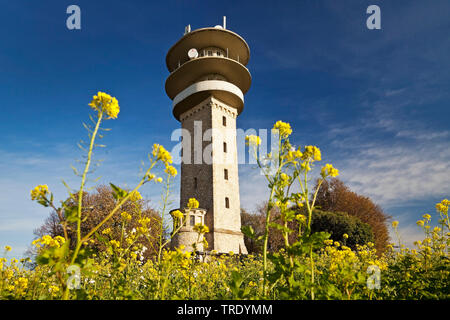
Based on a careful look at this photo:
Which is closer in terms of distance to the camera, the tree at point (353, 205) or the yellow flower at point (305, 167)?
the yellow flower at point (305, 167)

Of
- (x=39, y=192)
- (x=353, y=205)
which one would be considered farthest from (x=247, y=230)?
(x=353, y=205)

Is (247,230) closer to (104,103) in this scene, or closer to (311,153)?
(311,153)

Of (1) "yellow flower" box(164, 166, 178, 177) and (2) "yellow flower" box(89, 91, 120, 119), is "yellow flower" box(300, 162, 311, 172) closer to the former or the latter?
(1) "yellow flower" box(164, 166, 178, 177)

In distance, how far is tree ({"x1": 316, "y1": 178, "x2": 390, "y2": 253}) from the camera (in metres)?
29.3

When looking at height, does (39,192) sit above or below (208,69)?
below

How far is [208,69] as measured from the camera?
883 inches

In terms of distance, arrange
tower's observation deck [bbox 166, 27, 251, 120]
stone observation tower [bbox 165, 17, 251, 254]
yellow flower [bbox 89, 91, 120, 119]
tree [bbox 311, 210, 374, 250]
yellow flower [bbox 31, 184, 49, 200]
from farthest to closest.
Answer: tree [bbox 311, 210, 374, 250] → tower's observation deck [bbox 166, 27, 251, 120] → stone observation tower [bbox 165, 17, 251, 254] → yellow flower [bbox 89, 91, 120, 119] → yellow flower [bbox 31, 184, 49, 200]

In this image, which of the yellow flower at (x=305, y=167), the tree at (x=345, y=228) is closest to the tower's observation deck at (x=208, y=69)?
the tree at (x=345, y=228)

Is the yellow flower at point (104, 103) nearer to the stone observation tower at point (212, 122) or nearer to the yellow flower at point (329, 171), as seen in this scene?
the yellow flower at point (329, 171)

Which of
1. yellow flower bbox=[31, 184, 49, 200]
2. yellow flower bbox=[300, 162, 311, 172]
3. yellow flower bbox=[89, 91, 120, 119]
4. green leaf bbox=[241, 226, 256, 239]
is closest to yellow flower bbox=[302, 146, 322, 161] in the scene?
yellow flower bbox=[300, 162, 311, 172]

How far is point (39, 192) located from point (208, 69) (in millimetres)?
22531

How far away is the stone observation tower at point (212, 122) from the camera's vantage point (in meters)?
19.0
